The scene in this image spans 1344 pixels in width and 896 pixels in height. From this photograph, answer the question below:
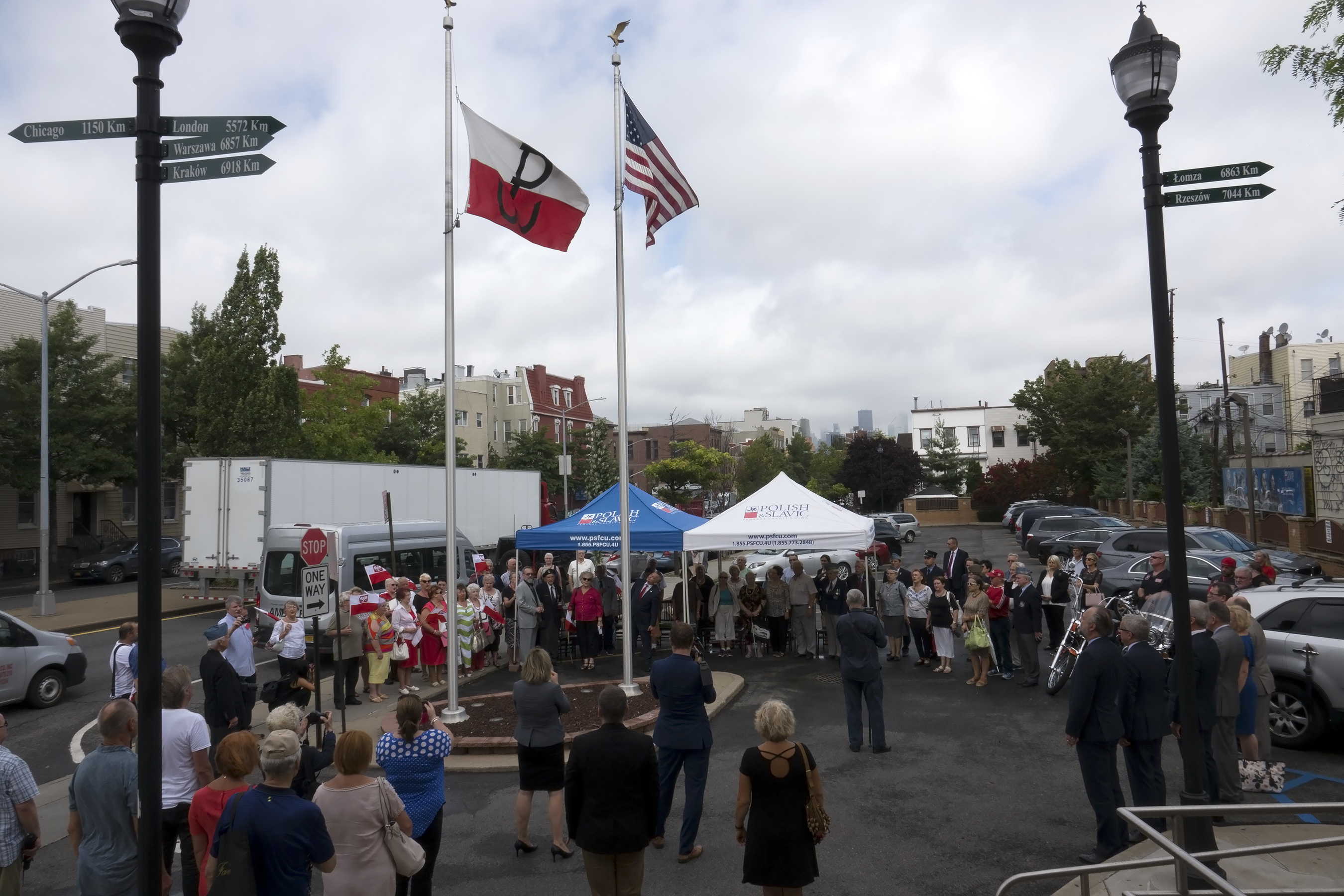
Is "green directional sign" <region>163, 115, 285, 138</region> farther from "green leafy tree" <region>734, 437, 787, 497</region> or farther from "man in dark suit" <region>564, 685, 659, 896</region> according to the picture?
"green leafy tree" <region>734, 437, 787, 497</region>

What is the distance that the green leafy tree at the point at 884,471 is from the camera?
2822 inches

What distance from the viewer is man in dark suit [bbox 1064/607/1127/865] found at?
22.3 ft

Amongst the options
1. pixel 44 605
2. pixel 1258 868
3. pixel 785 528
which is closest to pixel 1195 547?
pixel 785 528

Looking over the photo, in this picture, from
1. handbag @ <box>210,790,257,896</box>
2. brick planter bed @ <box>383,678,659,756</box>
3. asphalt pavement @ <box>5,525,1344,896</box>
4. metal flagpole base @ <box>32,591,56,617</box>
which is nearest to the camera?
handbag @ <box>210,790,257,896</box>

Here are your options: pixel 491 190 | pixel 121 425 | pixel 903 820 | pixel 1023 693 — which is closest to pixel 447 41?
pixel 491 190

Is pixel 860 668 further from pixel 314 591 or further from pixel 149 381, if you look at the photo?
pixel 149 381

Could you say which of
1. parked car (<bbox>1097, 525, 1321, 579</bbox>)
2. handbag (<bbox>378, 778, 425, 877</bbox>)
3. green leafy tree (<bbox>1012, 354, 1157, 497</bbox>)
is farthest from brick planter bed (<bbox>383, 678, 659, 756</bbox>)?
green leafy tree (<bbox>1012, 354, 1157, 497</bbox>)

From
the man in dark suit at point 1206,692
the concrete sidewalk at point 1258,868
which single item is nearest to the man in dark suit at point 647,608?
the man in dark suit at point 1206,692

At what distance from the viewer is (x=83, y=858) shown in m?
5.00

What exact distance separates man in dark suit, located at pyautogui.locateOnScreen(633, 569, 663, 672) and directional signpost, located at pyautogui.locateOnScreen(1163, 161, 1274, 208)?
35.9 ft

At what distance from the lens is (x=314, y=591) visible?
32.7 ft

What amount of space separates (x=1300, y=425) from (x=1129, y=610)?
67658 millimetres

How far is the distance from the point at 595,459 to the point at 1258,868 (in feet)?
165

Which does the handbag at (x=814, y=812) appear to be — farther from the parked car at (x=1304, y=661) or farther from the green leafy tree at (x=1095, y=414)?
the green leafy tree at (x=1095, y=414)
